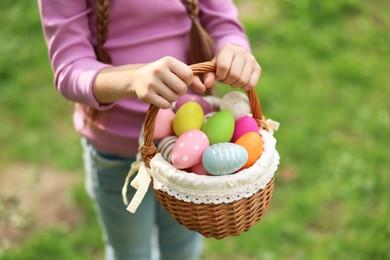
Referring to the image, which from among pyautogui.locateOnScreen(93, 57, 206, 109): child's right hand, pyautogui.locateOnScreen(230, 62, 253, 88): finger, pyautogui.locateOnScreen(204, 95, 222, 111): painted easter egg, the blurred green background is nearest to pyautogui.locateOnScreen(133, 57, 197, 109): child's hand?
pyautogui.locateOnScreen(93, 57, 206, 109): child's right hand

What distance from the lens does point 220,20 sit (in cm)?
127

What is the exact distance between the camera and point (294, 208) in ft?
6.63

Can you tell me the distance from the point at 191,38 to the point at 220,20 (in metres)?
0.08

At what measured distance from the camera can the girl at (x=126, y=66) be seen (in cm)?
102

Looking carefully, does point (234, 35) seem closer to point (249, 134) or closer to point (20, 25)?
point (249, 134)

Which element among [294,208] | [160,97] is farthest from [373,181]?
[160,97]

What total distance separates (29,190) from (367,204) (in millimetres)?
1210

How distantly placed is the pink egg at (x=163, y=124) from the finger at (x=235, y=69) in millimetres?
138

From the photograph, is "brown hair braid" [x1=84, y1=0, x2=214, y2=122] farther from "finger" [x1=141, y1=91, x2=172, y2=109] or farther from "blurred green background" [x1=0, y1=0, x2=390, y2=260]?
"blurred green background" [x1=0, y1=0, x2=390, y2=260]

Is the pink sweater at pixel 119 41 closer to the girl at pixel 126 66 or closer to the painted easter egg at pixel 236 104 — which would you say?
the girl at pixel 126 66

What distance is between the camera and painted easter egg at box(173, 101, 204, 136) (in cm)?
109

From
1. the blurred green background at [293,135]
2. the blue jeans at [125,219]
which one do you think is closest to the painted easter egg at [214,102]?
the blue jeans at [125,219]

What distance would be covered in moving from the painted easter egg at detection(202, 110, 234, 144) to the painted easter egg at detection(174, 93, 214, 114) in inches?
3.4

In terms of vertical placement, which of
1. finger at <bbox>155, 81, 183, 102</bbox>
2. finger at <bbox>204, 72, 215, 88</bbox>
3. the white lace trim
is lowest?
the white lace trim
